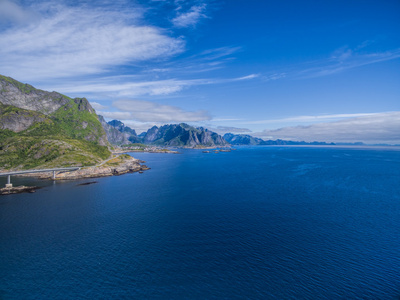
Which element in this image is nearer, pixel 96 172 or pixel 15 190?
pixel 15 190

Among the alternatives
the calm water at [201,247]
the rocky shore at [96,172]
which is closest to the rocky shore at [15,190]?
the calm water at [201,247]

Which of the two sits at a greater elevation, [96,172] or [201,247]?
[96,172]

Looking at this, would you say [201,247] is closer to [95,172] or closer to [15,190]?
[15,190]

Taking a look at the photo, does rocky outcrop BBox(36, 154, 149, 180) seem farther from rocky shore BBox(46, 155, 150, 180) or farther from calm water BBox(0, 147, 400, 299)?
calm water BBox(0, 147, 400, 299)

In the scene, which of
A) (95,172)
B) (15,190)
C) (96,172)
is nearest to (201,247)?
(15,190)

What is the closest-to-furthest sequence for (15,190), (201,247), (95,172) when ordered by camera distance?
(201,247) < (15,190) < (95,172)

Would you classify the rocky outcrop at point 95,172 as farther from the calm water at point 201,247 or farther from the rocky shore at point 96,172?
the calm water at point 201,247

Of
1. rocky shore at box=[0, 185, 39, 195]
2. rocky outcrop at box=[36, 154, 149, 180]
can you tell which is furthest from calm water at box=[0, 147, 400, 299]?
rocky outcrop at box=[36, 154, 149, 180]

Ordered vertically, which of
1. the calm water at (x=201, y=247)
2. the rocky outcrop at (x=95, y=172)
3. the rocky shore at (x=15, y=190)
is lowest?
the calm water at (x=201, y=247)
